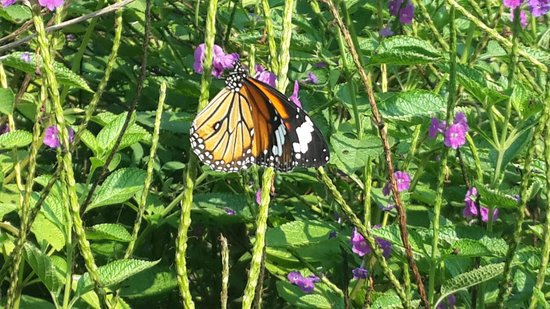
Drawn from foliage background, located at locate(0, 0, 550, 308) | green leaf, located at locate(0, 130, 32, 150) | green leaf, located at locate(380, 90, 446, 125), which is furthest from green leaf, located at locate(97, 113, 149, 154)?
green leaf, located at locate(380, 90, 446, 125)

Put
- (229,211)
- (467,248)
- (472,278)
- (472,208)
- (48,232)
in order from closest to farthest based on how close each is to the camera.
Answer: (472,278) < (467,248) < (48,232) < (472,208) < (229,211)

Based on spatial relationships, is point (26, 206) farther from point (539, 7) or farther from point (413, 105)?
point (539, 7)

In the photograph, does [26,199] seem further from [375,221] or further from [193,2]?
[193,2]

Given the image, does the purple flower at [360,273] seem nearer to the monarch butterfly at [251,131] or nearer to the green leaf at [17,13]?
the monarch butterfly at [251,131]

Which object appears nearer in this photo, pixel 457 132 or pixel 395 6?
pixel 457 132

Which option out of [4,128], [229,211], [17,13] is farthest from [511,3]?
[4,128]

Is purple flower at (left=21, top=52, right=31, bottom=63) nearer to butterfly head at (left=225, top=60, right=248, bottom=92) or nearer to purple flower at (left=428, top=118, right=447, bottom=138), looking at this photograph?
butterfly head at (left=225, top=60, right=248, bottom=92)

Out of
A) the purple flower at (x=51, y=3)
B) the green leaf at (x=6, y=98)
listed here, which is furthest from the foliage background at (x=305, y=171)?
the purple flower at (x=51, y=3)

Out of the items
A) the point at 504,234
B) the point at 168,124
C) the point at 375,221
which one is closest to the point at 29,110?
the point at 168,124
